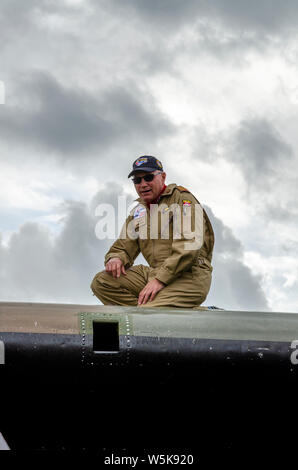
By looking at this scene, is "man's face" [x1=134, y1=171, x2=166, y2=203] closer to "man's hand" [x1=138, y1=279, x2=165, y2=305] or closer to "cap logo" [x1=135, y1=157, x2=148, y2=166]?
"cap logo" [x1=135, y1=157, x2=148, y2=166]

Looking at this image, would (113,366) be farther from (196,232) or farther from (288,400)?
(196,232)

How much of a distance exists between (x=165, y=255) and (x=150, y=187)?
795mm

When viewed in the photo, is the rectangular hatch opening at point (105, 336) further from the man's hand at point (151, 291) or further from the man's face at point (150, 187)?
the man's face at point (150, 187)

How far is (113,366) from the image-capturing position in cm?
481

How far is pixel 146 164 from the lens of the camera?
22.6 ft

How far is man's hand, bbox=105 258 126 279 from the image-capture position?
698cm

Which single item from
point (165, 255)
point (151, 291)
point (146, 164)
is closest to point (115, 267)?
point (165, 255)

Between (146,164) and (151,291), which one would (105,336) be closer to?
(151,291)

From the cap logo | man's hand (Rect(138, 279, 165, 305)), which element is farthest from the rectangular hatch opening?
the cap logo

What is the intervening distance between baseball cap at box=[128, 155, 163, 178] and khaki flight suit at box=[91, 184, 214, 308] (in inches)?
11.7

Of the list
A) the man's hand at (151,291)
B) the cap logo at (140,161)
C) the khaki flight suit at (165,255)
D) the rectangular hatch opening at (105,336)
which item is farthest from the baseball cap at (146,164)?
the rectangular hatch opening at (105,336)

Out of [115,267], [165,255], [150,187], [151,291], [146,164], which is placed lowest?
[151,291]
